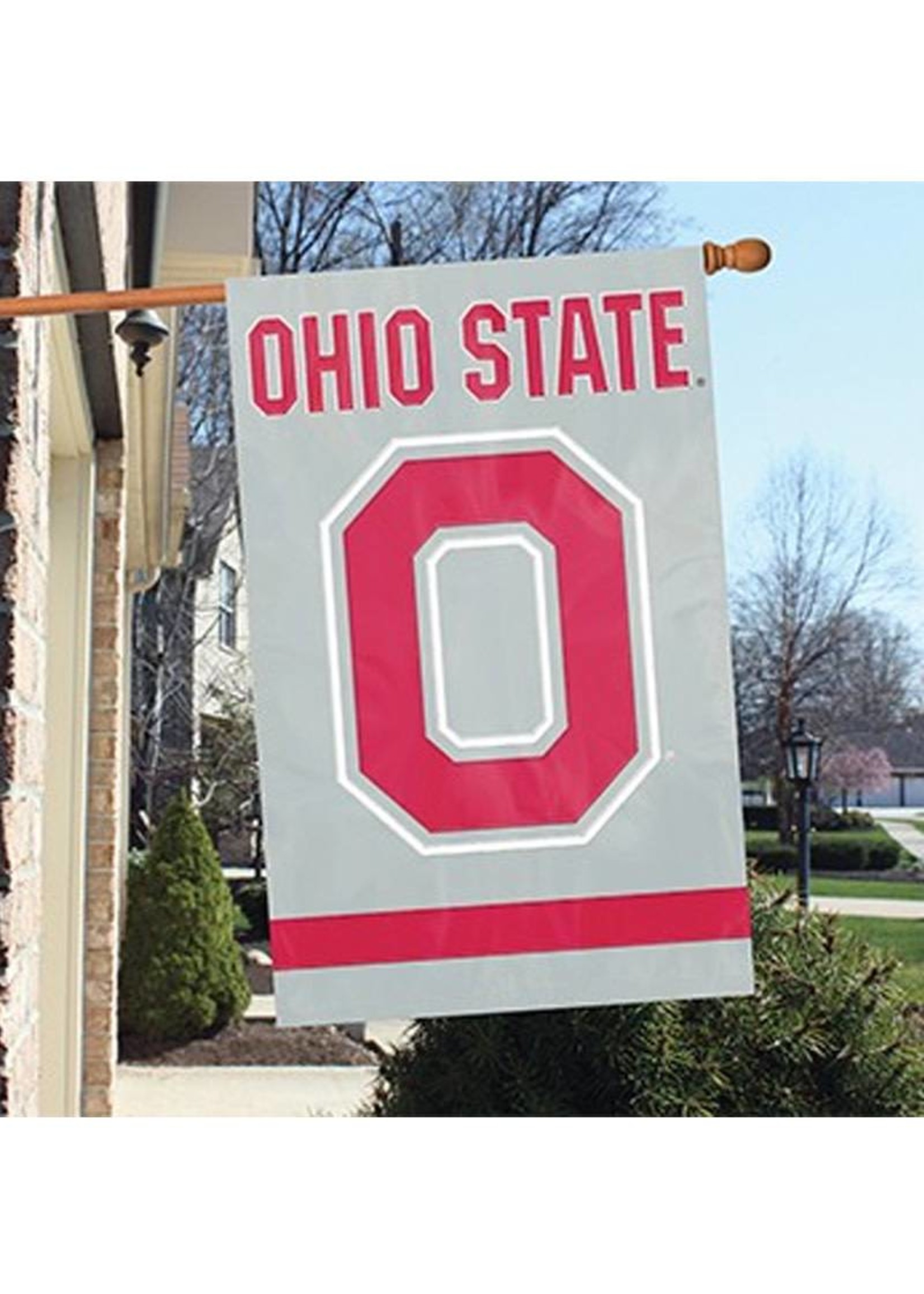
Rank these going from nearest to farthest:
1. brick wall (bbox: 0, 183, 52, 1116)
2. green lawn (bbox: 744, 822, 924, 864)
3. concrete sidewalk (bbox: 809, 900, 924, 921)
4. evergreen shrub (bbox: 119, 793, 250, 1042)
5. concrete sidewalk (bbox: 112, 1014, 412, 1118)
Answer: brick wall (bbox: 0, 183, 52, 1116), concrete sidewalk (bbox: 112, 1014, 412, 1118), evergreen shrub (bbox: 119, 793, 250, 1042), concrete sidewalk (bbox: 809, 900, 924, 921), green lawn (bbox: 744, 822, 924, 864)

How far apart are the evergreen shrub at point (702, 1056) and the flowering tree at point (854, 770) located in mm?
19307

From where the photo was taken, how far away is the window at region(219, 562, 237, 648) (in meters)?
17.6

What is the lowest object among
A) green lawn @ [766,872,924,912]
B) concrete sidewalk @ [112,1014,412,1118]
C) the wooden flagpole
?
concrete sidewalk @ [112,1014,412,1118]

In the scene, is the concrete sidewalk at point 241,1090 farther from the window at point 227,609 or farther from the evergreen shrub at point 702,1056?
the window at point 227,609

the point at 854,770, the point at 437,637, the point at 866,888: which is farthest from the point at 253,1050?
the point at 854,770

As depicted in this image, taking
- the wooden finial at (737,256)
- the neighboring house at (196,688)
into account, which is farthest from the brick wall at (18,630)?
the neighboring house at (196,688)

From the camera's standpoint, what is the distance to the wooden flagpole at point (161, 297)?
150 centimetres

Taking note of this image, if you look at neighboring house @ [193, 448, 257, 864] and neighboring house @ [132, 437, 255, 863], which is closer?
neighboring house @ [132, 437, 255, 863]

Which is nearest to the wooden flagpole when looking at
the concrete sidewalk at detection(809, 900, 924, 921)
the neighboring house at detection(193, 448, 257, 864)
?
the neighboring house at detection(193, 448, 257, 864)

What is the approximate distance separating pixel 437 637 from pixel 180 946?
7.14m

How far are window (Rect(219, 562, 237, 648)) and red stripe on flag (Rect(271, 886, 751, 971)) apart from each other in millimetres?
15683

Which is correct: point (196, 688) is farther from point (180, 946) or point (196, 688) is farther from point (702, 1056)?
point (702, 1056)

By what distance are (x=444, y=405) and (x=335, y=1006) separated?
0.62 metres

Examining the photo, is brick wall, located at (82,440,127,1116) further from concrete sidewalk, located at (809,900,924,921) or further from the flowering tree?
the flowering tree
